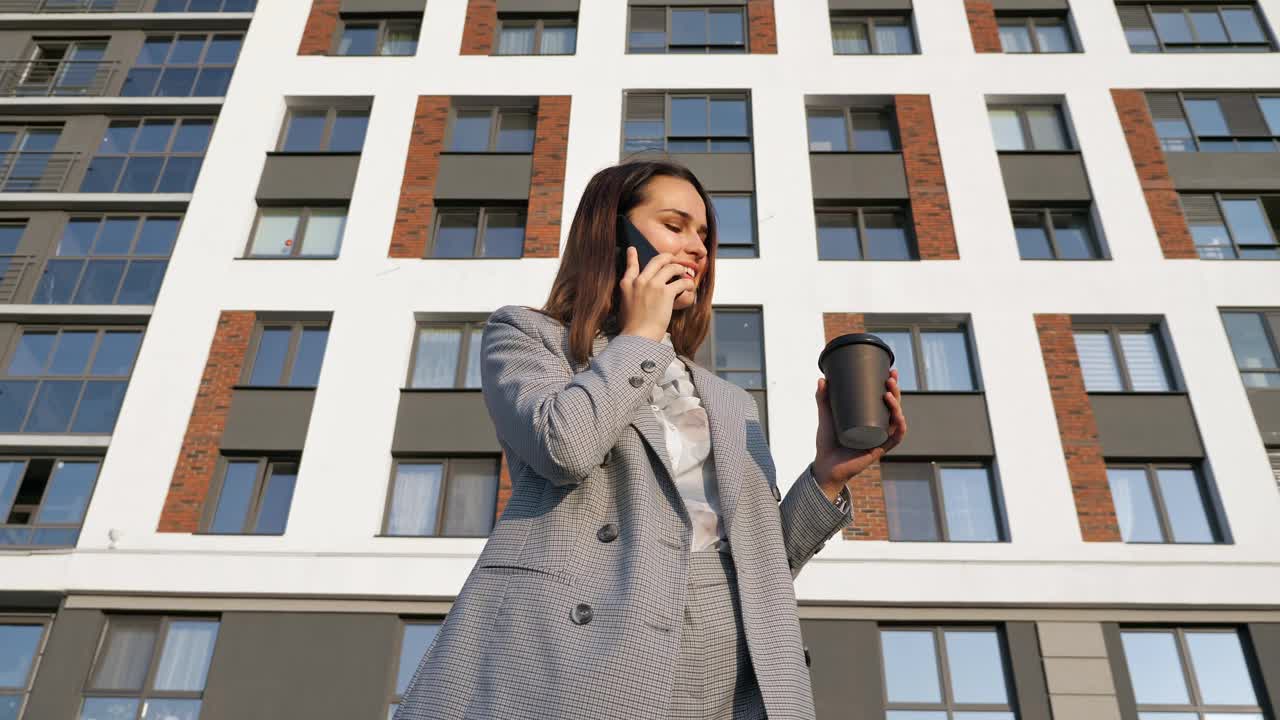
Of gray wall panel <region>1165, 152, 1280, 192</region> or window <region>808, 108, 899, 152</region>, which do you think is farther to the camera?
window <region>808, 108, 899, 152</region>

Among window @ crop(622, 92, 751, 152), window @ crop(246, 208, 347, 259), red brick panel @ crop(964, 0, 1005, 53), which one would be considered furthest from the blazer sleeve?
red brick panel @ crop(964, 0, 1005, 53)

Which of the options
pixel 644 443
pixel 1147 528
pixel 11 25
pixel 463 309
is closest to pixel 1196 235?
pixel 1147 528

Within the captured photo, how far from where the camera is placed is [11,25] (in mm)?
21016

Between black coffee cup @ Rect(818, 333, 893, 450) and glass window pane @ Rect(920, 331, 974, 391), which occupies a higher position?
glass window pane @ Rect(920, 331, 974, 391)

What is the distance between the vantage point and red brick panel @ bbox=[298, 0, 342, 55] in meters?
18.2

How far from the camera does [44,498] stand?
15.7 m

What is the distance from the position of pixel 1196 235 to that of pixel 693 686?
17.0 meters

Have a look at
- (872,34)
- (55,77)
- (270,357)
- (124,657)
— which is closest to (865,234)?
(872,34)

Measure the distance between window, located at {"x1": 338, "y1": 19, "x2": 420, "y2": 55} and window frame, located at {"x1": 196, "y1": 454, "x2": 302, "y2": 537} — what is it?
8752mm

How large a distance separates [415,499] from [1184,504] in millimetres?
11524

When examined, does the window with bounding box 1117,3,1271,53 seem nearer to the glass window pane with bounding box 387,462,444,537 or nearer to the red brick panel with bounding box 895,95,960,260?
the red brick panel with bounding box 895,95,960,260

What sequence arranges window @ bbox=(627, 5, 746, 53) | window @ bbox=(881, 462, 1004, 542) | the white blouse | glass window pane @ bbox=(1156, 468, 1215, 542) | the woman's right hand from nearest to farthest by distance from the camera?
1. the white blouse
2. the woman's right hand
3. glass window pane @ bbox=(1156, 468, 1215, 542)
4. window @ bbox=(881, 462, 1004, 542)
5. window @ bbox=(627, 5, 746, 53)

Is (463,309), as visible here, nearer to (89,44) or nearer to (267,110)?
(267,110)

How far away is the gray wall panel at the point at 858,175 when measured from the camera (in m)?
16.3
